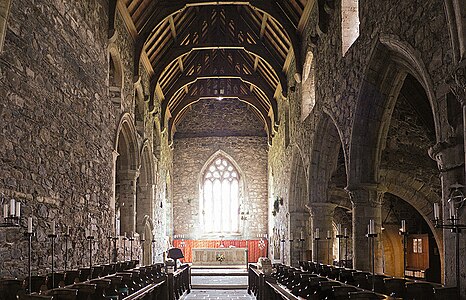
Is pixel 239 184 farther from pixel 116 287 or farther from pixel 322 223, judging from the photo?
pixel 116 287

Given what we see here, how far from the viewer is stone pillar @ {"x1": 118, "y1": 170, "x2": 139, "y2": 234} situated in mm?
17359

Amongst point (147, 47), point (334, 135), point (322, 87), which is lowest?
point (334, 135)

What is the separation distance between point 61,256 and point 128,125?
692cm

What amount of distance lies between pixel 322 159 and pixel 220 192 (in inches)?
592

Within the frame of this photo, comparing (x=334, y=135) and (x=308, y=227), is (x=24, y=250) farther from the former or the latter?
(x=308, y=227)

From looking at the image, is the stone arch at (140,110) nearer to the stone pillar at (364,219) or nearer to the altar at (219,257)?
the altar at (219,257)

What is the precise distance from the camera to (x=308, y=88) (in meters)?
16.9

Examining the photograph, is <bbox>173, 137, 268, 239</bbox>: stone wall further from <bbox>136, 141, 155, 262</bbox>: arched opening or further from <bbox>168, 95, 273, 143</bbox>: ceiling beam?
<bbox>136, 141, 155, 262</bbox>: arched opening

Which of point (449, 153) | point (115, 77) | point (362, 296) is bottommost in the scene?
point (362, 296)

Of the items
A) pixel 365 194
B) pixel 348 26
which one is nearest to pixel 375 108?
pixel 365 194

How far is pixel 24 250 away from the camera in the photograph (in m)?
8.73

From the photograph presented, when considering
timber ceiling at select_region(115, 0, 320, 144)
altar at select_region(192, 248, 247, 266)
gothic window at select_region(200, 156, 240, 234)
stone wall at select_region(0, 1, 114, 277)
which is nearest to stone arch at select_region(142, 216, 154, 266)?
timber ceiling at select_region(115, 0, 320, 144)

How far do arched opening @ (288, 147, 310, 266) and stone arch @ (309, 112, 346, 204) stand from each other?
3.14 m

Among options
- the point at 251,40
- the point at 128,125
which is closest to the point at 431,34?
the point at 128,125
